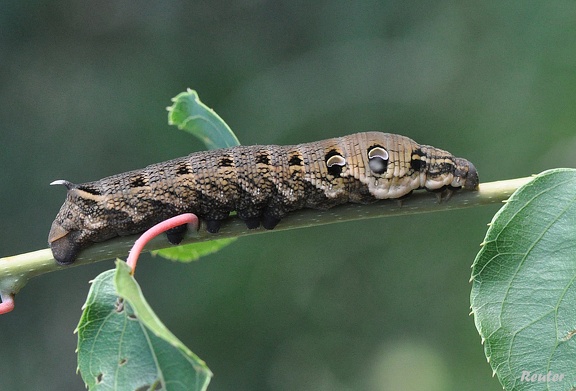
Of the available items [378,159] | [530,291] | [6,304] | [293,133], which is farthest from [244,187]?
[293,133]

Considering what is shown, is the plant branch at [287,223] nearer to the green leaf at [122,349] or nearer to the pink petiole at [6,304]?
the pink petiole at [6,304]

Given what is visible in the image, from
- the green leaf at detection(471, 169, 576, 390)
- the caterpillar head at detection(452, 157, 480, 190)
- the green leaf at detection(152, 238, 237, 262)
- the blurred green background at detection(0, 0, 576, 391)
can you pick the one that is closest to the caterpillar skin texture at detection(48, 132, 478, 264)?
the caterpillar head at detection(452, 157, 480, 190)

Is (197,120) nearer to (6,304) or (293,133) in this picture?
(6,304)

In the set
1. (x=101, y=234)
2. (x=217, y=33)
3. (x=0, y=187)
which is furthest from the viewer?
(x=217, y=33)

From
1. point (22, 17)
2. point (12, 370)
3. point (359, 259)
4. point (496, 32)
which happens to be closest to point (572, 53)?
point (496, 32)

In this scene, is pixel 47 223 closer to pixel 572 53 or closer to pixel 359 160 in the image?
pixel 359 160

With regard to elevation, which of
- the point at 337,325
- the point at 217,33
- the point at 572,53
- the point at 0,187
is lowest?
the point at 337,325

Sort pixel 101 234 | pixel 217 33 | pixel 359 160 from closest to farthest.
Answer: pixel 101 234 → pixel 359 160 → pixel 217 33

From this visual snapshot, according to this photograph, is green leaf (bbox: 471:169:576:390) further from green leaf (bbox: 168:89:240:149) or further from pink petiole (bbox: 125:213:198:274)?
green leaf (bbox: 168:89:240:149)

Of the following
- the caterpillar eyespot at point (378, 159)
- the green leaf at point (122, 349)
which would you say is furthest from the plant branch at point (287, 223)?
the green leaf at point (122, 349)
